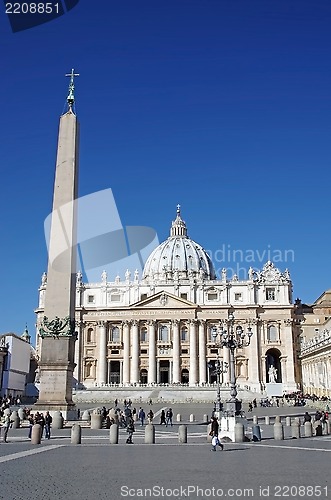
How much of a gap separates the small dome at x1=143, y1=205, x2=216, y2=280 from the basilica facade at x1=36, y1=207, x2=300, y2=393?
653 inches

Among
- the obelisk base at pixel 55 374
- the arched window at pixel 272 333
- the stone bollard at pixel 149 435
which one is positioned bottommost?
the stone bollard at pixel 149 435

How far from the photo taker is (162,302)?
70.7 m

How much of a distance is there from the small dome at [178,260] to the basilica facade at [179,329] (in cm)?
1658

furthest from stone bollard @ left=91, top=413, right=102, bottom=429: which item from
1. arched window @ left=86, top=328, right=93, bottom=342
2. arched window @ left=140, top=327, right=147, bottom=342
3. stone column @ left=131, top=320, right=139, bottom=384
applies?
arched window @ left=86, top=328, right=93, bottom=342

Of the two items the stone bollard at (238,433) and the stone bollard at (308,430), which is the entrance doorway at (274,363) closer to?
the stone bollard at (308,430)

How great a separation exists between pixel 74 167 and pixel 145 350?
175 ft

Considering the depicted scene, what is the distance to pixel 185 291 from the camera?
72.9m

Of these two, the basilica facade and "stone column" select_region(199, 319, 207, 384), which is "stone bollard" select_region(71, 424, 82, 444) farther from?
"stone column" select_region(199, 319, 207, 384)

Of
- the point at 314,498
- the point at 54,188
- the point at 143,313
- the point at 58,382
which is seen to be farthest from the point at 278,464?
the point at 143,313

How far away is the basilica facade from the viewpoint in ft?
227

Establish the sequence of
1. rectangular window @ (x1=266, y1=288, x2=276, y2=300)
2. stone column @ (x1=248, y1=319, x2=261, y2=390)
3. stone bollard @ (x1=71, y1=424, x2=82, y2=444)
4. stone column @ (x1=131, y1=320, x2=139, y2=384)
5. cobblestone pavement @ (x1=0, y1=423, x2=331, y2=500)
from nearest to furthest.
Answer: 1. cobblestone pavement @ (x1=0, y1=423, x2=331, y2=500)
2. stone bollard @ (x1=71, y1=424, x2=82, y2=444)
3. stone column @ (x1=248, y1=319, x2=261, y2=390)
4. stone column @ (x1=131, y1=320, x2=139, y2=384)
5. rectangular window @ (x1=266, y1=288, x2=276, y2=300)

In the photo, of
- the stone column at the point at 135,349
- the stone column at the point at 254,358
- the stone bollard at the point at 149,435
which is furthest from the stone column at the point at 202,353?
the stone bollard at the point at 149,435

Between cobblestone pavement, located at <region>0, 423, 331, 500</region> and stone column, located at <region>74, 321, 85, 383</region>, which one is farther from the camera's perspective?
stone column, located at <region>74, 321, 85, 383</region>

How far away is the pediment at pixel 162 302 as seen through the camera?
231 feet
